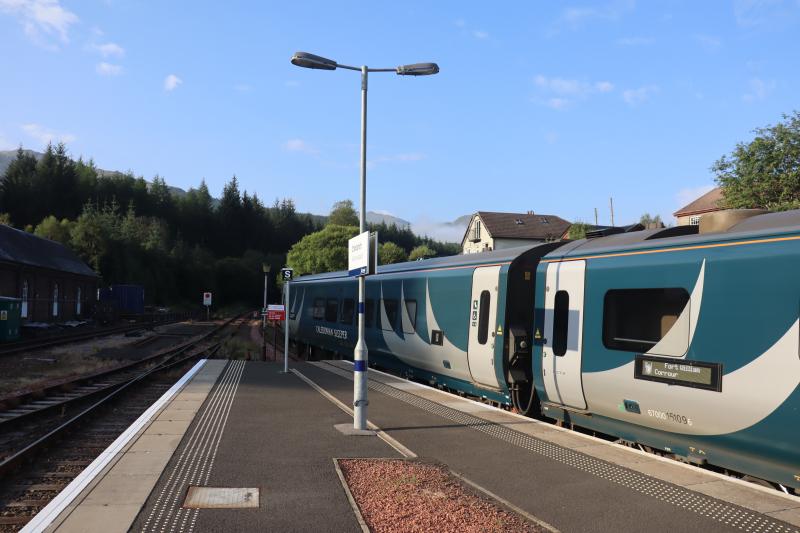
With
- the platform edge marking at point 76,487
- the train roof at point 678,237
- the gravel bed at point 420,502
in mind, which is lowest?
the gravel bed at point 420,502

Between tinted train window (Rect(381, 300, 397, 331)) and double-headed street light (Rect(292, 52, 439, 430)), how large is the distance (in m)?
6.47

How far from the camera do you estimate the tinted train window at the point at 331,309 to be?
22844 mm

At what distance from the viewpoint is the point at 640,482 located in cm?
673

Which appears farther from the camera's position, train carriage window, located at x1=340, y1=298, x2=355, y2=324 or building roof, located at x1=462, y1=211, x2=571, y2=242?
building roof, located at x1=462, y1=211, x2=571, y2=242

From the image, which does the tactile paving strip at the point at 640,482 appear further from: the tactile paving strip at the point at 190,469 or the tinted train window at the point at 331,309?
the tinted train window at the point at 331,309

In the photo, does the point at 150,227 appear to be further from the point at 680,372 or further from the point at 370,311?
the point at 680,372

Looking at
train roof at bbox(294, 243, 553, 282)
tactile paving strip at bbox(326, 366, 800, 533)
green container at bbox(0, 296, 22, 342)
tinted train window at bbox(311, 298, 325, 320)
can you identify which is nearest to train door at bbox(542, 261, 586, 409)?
tactile paving strip at bbox(326, 366, 800, 533)

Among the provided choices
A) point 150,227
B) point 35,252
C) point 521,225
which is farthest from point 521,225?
point 35,252

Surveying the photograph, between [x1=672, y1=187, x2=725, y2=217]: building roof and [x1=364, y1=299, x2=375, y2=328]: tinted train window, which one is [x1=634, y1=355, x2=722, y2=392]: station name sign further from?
[x1=672, y1=187, x2=725, y2=217]: building roof

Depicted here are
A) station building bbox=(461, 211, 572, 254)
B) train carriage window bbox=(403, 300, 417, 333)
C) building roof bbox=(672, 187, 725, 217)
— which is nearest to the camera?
train carriage window bbox=(403, 300, 417, 333)

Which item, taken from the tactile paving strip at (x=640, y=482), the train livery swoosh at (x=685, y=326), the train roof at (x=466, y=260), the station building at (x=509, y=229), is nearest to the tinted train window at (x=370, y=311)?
the train roof at (x=466, y=260)

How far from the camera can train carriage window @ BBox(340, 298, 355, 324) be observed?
69.4 feet

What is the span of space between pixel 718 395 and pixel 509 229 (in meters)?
68.5

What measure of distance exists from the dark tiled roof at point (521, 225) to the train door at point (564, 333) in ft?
208
